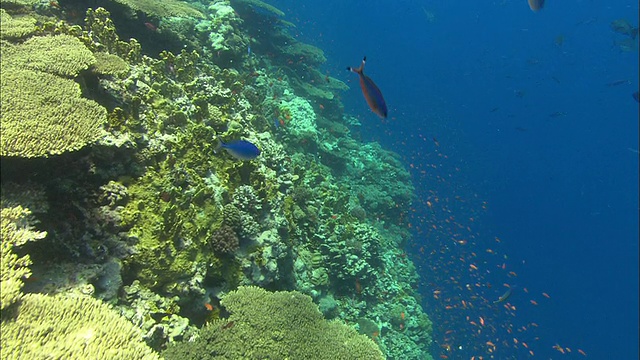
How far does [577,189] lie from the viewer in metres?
94.7

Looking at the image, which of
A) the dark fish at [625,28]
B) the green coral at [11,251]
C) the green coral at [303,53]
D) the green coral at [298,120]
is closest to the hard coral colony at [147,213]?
the green coral at [11,251]

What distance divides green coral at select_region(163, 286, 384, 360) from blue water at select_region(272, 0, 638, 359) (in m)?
12.5

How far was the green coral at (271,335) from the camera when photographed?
378 centimetres

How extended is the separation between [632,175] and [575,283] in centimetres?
5931

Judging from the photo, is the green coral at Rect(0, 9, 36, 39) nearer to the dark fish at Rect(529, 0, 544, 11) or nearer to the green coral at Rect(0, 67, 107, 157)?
the green coral at Rect(0, 67, 107, 157)

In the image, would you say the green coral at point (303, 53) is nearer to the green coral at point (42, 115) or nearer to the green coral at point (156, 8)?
the green coral at point (156, 8)

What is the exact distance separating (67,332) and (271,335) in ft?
6.99

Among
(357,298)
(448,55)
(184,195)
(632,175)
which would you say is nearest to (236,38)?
(184,195)

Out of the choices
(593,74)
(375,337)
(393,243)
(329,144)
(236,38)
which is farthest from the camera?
(593,74)

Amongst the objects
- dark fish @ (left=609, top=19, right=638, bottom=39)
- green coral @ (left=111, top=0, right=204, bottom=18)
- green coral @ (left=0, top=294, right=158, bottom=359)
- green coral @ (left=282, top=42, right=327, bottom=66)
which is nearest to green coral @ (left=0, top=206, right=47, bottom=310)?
green coral @ (left=0, top=294, right=158, bottom=359)

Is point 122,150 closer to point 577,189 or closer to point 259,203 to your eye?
point 259,203

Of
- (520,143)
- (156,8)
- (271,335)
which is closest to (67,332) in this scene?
(271,335)

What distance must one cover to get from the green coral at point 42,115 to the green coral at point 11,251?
52cm

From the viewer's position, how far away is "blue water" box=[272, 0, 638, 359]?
35.3 metres
